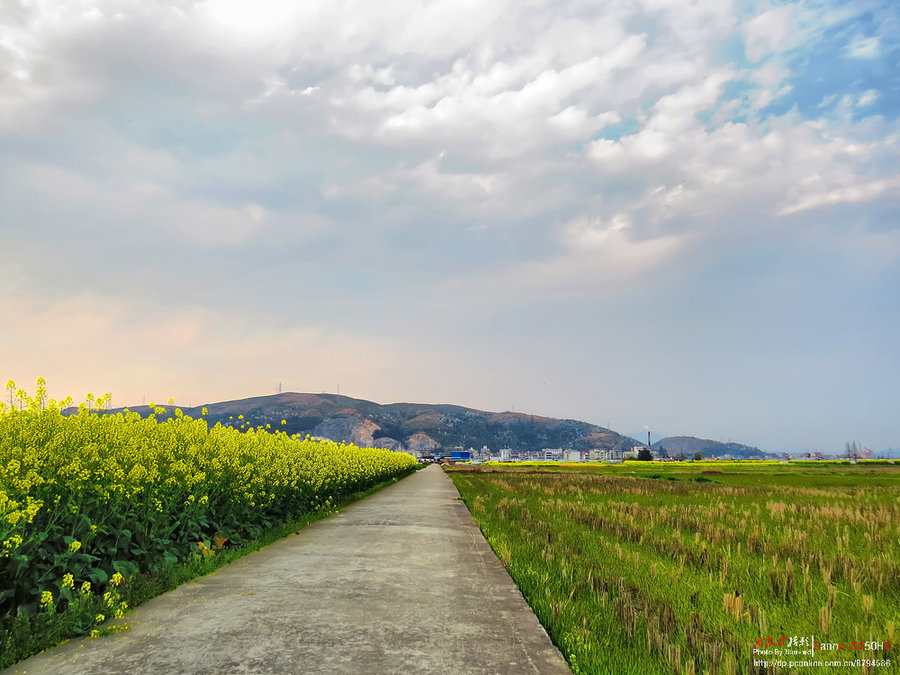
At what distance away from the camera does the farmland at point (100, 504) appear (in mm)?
4508

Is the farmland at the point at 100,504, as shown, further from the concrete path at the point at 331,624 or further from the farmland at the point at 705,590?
the farmland at the point at 705,590

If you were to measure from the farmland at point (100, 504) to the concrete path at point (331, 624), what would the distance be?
580mm

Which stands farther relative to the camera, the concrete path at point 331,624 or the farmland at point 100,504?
the farmland at point 100,504

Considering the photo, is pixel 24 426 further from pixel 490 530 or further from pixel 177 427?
pixel 490 530

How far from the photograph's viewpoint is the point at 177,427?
27.6 ft

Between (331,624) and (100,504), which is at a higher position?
(100,504)

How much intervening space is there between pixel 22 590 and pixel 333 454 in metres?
13.4

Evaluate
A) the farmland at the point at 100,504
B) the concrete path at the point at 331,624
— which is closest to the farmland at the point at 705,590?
the concrete path at the point at 331,624

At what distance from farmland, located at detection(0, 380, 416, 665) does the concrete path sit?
58 centimetres

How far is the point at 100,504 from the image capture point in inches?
218

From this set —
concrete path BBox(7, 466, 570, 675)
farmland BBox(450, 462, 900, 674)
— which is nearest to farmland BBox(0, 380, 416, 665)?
concrete path BBox(7, 466, 570, 675)

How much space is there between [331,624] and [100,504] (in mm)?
2761

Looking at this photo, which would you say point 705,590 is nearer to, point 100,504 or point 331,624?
point 331,624

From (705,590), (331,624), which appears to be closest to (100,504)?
(331,624)
